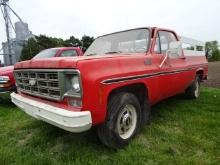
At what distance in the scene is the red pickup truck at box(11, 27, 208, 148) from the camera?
102 inches

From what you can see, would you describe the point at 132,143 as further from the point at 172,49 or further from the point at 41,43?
the point at 41,43

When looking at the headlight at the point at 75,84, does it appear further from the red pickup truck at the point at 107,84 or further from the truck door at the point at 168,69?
Result: the truck door at the point at 168,69

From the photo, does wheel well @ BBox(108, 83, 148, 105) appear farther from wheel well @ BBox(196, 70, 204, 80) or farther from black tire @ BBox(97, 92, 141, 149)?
wheel well @ BBox(196, 70, 204, 80)

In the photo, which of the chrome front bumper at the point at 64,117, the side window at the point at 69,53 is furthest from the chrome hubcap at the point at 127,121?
the side window at the point at 69,53

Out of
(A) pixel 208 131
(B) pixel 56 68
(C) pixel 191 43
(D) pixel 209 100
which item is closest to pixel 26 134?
(B) pixel 56 68

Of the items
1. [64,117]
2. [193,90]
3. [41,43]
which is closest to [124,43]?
[64,117]

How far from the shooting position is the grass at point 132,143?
2.96 m

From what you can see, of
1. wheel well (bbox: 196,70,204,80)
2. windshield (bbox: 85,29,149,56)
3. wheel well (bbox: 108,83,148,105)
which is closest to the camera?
wheel well (bbox: 108,83,148,105)

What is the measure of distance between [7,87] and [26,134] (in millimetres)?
2303

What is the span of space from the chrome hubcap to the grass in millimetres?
179

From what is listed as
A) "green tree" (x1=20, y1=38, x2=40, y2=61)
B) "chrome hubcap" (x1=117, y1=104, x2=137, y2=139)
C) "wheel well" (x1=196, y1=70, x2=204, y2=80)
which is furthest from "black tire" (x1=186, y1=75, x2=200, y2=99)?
"green tree" (x1=20, y1=38, x2=40, y2=61)

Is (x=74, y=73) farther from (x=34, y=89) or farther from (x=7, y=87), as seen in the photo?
(x=7, y=87)

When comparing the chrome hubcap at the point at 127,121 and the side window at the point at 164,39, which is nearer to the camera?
the chrome hubcap at the point at 127,121

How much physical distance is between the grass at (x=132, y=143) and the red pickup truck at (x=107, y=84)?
264 mm
